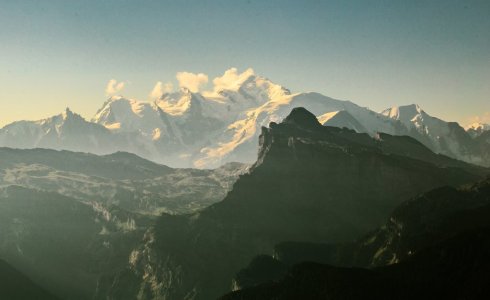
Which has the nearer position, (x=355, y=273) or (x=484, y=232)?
(x=484, y=232)

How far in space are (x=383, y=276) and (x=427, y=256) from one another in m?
18.1

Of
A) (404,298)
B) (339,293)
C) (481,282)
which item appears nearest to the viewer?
(481,282)

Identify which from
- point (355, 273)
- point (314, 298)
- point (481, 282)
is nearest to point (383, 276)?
point (355, 273)

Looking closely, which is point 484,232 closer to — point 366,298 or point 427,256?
point 427,256

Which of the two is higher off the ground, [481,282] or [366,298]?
[481,282]

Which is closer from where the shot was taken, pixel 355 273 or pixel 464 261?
pixel 464 261

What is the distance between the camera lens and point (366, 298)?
593ft

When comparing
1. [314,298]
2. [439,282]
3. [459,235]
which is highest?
[459,235]

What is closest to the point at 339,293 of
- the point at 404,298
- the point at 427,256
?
the point at 404,298

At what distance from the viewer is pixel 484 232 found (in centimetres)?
18575

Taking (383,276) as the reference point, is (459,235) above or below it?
above

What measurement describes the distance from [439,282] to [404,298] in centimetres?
1331

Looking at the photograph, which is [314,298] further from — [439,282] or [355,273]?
[439,282]

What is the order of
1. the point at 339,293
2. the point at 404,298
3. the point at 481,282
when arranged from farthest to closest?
the point at 339,293
the point at 404,298
the point at 481,282
